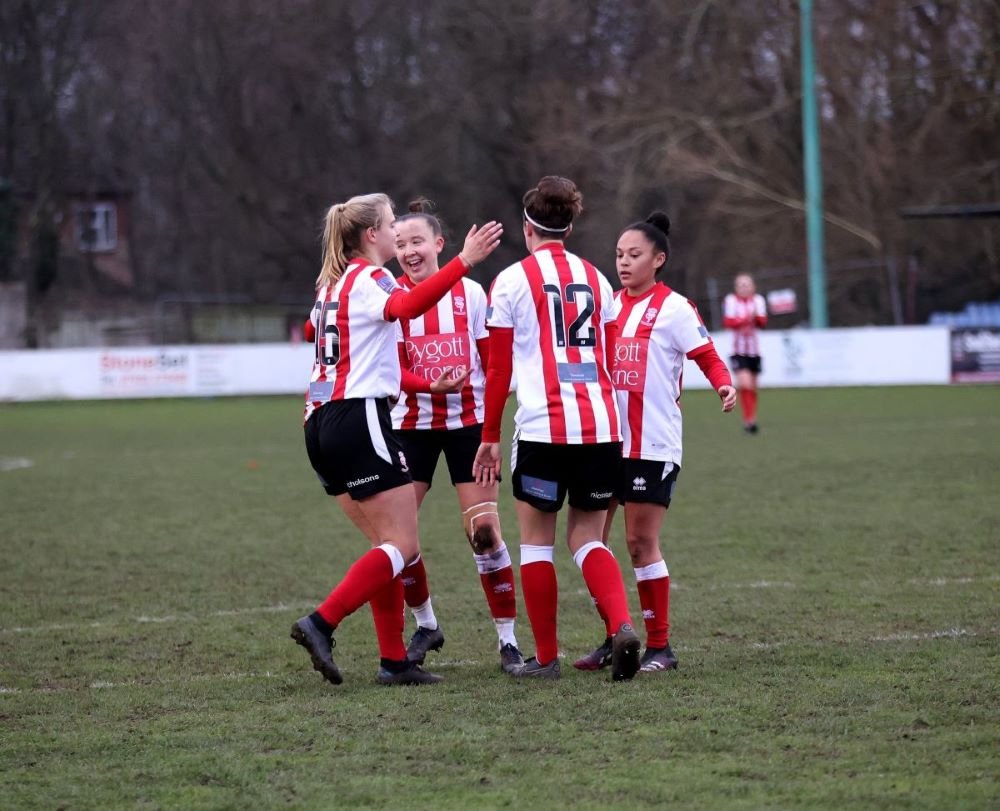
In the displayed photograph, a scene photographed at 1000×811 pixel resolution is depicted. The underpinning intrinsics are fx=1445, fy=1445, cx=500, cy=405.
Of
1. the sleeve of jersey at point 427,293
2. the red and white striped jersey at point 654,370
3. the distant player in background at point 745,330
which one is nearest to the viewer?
the sleeve of jersey at point 427,293

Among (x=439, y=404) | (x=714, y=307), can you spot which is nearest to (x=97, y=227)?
(x=714, y=307)

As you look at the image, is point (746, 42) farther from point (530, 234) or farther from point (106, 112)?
point (530, 234)

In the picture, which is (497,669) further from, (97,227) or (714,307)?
(97,227)

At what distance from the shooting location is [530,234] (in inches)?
219

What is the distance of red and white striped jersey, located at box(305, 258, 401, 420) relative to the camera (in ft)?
17.3

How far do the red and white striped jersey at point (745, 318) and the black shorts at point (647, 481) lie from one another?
13.0 meters

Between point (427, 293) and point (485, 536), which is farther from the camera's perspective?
point (485, 536)

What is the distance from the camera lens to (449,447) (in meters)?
6.04

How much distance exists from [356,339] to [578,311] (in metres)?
0.84

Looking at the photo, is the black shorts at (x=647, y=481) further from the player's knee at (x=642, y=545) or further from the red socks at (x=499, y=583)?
the red socks at (x=499, y=583)

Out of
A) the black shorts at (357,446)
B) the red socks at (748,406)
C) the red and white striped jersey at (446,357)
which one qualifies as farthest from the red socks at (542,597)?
the red socks at (748,406)

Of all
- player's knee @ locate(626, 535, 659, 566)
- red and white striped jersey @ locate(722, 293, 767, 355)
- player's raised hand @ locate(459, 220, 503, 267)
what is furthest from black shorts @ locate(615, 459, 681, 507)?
red and white striped jersey @ locate(722, 293, 767, 355)

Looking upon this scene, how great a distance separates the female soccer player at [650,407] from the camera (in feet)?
18.7

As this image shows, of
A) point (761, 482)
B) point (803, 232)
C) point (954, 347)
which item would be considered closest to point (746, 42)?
point (803, 232)
